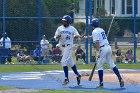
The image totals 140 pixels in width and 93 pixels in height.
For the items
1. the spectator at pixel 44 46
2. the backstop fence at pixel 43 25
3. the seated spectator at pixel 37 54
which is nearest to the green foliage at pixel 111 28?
the backstop fence at pixel 43 25

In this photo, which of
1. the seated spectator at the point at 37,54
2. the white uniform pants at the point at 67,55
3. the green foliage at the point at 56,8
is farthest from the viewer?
the green foliage at the point at 56,8

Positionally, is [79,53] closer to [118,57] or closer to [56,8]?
[118,57]

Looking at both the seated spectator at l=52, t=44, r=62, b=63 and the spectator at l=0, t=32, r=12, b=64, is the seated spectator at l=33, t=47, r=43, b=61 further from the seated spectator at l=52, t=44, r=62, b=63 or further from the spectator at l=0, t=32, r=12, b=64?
the spectator at l=0, t=32, r=12, b=64

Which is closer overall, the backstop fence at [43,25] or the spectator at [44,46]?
the spectator at [44,46]

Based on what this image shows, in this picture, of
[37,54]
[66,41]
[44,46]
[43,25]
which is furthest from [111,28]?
[66,41]

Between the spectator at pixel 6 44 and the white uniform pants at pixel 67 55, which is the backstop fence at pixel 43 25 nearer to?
the spectator at pixel 6 44

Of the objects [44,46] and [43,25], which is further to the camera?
[43,25]

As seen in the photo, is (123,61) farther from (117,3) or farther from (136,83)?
(117,3)

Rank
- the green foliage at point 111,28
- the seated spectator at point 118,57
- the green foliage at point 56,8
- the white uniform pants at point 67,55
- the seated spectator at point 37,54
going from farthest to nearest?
the green foliage at point 56,8
the green foliage at point 111,28
the seated spectator at point 118,57
the seated spectator at point 37,54
the white uniform pants at point 67,55

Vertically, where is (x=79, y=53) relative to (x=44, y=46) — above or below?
below

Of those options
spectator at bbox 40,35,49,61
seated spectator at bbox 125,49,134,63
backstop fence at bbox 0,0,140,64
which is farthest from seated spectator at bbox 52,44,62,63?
seated spectator at bbox 125,49,134,63

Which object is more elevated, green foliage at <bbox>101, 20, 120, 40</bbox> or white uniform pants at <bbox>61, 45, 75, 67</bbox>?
green foliage at <bbox>101, 20, 120, 40</bbox>

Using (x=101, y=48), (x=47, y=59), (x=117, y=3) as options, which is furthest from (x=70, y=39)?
(x=117, y=3)

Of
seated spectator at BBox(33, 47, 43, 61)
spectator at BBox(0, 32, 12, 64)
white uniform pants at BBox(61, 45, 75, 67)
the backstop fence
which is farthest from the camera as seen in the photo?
the backstop fence
